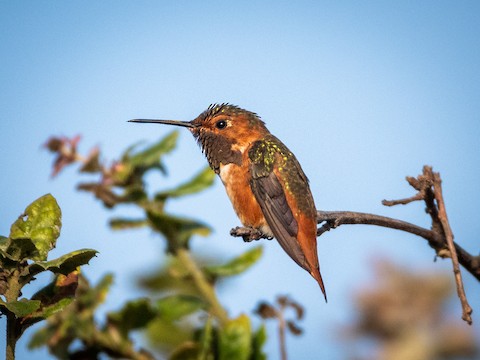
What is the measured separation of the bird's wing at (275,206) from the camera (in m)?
4.95

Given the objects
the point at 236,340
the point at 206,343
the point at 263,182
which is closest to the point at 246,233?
the point at 263,182

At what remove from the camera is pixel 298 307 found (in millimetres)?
3248

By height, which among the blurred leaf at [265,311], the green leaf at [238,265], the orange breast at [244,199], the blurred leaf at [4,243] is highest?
the orange breast at [244,199]

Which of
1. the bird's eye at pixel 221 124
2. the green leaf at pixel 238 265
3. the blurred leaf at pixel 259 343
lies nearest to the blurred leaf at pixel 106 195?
the green leaf at pixel 238 265

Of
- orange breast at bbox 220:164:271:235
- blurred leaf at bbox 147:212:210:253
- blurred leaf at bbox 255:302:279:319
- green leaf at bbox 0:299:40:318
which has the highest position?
orange breast at bbox 220:164:271:235

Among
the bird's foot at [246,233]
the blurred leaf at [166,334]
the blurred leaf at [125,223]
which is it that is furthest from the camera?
the bird's foot at [246,233]

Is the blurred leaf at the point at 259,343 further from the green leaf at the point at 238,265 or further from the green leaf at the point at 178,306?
the green leaf at the point at 238,265

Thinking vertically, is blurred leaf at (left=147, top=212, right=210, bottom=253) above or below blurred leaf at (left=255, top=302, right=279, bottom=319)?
above

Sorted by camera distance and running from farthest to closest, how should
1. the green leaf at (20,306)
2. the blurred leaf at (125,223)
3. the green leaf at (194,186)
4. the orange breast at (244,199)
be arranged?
1. the orange breast at (244,199)
2. the blurred leaf at (125,223)
3. the green leaf at (194,186)
4. the green leaf at (20,306)

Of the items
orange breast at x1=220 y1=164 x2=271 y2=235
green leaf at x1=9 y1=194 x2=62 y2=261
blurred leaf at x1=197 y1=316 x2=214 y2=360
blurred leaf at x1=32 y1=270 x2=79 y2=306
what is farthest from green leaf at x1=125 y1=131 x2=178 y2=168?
green leaf at x1=9 y1=194 x2=62 y2=261

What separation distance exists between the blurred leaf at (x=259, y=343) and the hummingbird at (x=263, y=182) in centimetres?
231

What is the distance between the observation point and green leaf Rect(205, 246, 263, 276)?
3355 mm

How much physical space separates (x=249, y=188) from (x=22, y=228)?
12.3 ft

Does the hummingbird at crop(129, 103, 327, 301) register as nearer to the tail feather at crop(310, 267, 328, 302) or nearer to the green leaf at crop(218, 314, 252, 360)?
the tail feather at crop(310, 267, 328, 302)
